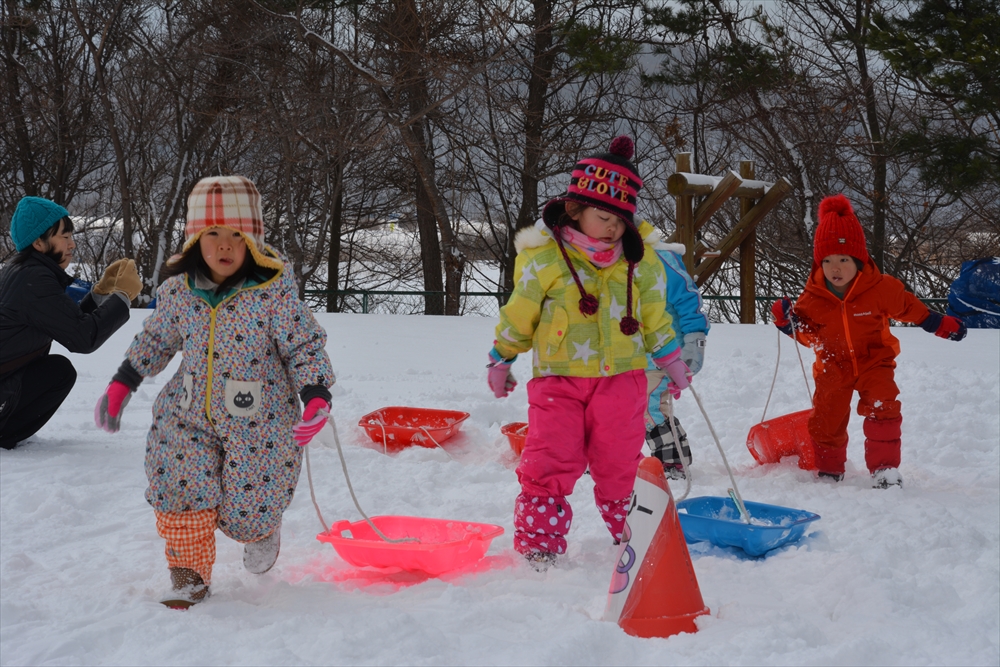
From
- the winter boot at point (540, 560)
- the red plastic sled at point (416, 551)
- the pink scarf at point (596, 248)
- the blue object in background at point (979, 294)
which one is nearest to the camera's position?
the red plastic sled at point (416, 551)

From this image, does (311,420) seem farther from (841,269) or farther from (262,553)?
(841,269)

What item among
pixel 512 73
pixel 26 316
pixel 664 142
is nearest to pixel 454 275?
pixel 512 73

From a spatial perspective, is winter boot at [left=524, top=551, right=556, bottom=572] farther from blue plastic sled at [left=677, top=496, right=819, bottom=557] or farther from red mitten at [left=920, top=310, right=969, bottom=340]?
red mitten at [left=920, top=310, right=969, bottom=340]

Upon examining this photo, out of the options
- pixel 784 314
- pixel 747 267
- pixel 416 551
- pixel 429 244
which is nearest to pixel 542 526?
pixel 416 551

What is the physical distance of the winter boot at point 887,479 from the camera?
418 centimetres

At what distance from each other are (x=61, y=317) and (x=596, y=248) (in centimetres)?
288

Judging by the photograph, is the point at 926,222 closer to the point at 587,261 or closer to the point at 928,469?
the point at 928,469

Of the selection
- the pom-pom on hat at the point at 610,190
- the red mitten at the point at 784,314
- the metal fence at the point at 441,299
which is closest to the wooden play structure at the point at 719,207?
the metal fence at the point at 441,299

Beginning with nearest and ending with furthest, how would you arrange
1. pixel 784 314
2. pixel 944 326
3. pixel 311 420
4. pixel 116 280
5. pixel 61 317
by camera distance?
pixel 311 420, pixel 944 326, pixel 61 317, pixel 784 314, pixel 116 280

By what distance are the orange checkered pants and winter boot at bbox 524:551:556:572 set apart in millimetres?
1056

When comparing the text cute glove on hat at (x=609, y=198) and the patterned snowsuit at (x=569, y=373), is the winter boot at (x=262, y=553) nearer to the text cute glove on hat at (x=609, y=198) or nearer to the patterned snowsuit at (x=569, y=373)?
the patterned snowsuit at (x=569, y=373)

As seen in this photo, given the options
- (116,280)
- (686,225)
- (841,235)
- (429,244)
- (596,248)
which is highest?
(429,244)

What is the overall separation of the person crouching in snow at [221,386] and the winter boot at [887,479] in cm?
282

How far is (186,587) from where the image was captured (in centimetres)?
267
